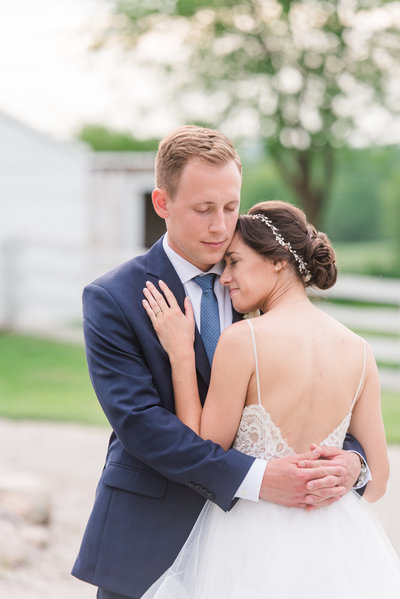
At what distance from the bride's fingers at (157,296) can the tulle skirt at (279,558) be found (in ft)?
2.19

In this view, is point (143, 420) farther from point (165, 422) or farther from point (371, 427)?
point (371, 427)

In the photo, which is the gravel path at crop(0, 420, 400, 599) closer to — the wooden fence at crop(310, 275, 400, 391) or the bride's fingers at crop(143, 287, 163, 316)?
the bride's fingers at crop(143, 287, 163, 316)

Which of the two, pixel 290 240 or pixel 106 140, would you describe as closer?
pixel 290 240

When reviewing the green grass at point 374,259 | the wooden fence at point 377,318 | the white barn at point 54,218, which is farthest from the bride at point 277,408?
the green grass at point 374,259

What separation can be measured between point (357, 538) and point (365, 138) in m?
18.0

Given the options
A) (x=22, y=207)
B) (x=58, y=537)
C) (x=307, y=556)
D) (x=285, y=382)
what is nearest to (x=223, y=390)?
(x=285, y=382)

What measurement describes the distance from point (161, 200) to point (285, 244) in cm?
43

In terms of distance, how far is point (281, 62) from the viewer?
1895cm

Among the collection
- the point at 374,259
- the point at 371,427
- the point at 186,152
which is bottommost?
the point at 374,259

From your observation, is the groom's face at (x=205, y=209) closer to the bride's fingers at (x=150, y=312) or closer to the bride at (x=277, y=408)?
the bride at (x=277, y=408)

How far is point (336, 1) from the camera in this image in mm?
17922

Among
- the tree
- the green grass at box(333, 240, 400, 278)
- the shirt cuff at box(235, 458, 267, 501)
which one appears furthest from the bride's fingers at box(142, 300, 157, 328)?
the green grass at box(333, 240, 400, 278)

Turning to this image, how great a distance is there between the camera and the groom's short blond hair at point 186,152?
2414 millimetres

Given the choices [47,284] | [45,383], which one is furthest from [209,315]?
[47,284]
